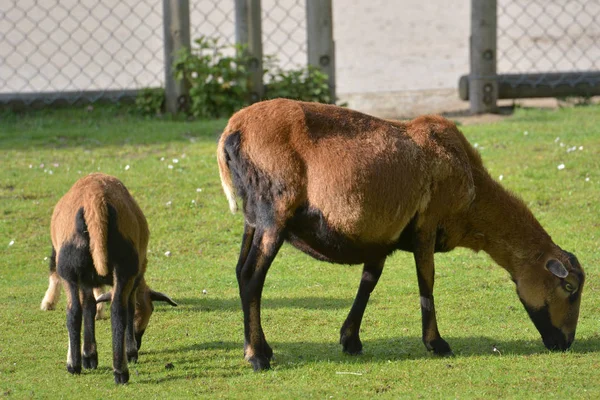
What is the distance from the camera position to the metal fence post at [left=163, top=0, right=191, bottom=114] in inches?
508

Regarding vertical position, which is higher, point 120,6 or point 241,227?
point 120,6

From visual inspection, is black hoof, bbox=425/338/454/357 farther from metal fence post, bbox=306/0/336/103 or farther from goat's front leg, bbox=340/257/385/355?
metal fence post, bbox=306/0/336/103

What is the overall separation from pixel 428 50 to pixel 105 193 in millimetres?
13468

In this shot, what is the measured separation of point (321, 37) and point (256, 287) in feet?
23.4

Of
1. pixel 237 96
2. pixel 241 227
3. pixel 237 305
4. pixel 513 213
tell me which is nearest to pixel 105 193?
pixel 237 305

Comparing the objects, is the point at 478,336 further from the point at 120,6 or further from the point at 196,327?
the point at 120,6

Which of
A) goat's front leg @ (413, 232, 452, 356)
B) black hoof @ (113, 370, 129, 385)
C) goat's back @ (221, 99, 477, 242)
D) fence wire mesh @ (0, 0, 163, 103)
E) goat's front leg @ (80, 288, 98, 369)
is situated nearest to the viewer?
black hoof @ (113, 370, 129, 385)

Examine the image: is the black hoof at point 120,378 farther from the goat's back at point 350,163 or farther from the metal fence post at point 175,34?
the metal fence post at point 175,34

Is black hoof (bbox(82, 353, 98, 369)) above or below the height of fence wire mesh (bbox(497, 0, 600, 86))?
below

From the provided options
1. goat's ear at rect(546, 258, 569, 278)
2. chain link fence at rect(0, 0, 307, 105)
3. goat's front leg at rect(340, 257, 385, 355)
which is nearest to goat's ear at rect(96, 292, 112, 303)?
goat's front leg at rect(340, 257, 385, 355)

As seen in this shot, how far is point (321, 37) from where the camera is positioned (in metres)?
13.1

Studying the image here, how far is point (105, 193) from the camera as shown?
6445mm

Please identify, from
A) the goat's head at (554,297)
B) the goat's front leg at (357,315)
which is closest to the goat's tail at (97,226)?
the goat's front leg at (357,315)

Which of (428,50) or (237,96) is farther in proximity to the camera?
(428,50)
